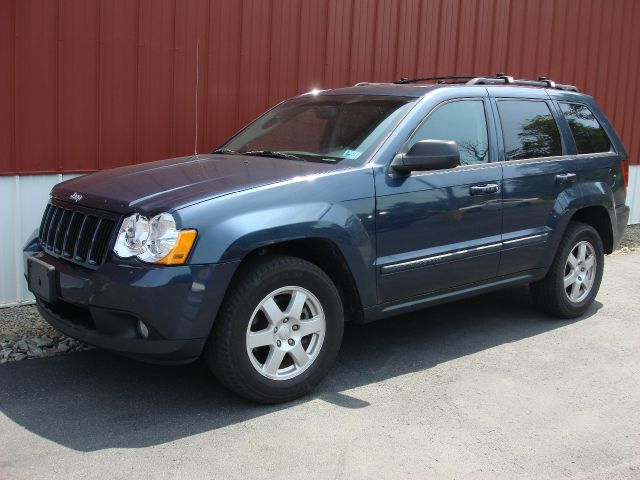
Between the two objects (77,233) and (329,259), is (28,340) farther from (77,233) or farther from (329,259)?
(329,259)

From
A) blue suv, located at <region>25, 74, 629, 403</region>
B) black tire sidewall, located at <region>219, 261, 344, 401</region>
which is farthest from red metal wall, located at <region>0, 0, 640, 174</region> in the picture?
black tire sidewall, located at <region>219, 261, 344, 401</region>

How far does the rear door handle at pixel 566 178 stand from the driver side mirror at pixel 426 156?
141 centimetres

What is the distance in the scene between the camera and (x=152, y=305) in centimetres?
363

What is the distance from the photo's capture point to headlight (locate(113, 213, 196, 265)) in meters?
3.68

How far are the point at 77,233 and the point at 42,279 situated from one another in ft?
1.07

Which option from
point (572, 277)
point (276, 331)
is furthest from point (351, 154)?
point (572, 277)

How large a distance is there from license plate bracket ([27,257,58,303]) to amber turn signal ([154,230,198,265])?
76 centimetres

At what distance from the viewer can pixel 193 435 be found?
3766 mm

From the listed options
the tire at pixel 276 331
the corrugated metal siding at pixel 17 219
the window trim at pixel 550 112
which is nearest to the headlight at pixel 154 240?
the tire at pixel 276 331

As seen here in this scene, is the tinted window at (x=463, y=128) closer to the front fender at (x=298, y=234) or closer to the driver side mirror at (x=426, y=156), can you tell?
the driver side mirror at (x=426, y=156)

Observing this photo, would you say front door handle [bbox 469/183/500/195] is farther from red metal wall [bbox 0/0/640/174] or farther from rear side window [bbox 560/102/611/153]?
red metal wall [bbox 0/0/640/174]

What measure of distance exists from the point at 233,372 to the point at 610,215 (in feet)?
12.4

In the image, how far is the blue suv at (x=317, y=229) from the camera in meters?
3.75

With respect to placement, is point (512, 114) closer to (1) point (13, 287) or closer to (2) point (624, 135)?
(1) point (13, 287)
